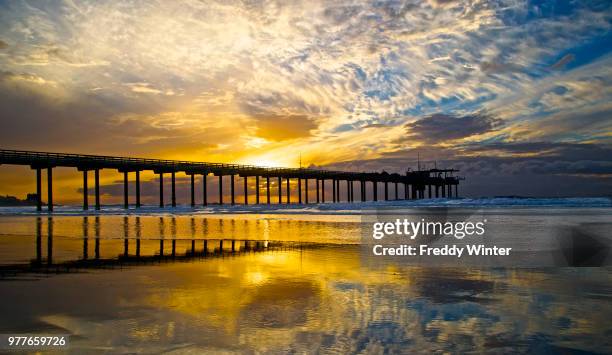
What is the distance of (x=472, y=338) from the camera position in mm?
4668

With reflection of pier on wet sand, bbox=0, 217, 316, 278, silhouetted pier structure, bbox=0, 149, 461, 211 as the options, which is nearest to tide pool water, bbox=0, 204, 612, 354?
reflection of pier on wet sand, bbox=0, 217, 316, 278

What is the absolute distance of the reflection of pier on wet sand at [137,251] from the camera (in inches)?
384

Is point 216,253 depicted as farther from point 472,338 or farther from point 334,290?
point 472,338

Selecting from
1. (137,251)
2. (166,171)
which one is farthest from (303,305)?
(166,171)

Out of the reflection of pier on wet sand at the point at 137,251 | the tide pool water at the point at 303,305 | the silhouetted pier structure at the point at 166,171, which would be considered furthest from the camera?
the silhouetted pier structure at the point at 166,171

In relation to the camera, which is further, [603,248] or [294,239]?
[294,239]

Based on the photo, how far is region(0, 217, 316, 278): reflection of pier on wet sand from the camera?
32.0ft

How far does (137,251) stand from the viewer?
1245 cm

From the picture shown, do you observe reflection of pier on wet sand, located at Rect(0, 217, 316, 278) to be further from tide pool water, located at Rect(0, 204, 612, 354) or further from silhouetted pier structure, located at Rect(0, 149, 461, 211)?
silhouetted pier structure, located at Rect(0, 149, 461, 211)

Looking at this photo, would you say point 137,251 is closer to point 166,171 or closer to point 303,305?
point 303,305

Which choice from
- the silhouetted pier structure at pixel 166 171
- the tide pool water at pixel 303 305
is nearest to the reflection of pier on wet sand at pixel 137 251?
the tide pool water at pixel 303 305

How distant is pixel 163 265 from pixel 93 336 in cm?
522

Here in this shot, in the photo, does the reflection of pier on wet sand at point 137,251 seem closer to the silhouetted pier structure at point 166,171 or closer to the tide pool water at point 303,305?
the tide pool water at point 303,305

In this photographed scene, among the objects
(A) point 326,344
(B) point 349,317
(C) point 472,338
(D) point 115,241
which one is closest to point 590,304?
(C) point 472,338
